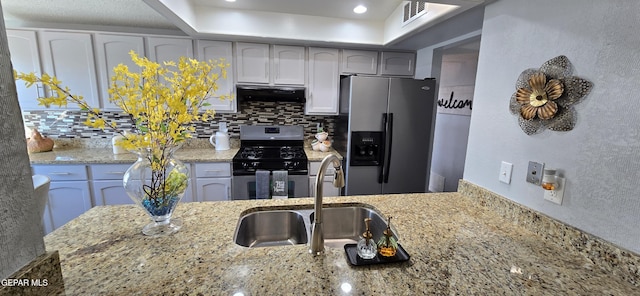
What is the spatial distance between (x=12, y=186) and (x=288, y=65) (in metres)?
2.45

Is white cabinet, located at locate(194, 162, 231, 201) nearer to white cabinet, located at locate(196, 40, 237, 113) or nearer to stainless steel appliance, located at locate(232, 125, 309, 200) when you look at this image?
stainless steel appliance, located at locate(232, 125, 309, 200)

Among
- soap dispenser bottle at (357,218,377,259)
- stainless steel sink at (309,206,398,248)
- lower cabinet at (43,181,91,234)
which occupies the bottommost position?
lower cabinet at (43,181,91,234)

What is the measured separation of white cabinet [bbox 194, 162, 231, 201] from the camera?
2.58m

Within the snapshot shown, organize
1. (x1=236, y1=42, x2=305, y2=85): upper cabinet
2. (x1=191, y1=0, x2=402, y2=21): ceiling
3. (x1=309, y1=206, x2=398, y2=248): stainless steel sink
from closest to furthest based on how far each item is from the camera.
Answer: (x1=309, y1=206, x2=398, y2=248): stainless steel sink, (x1=191, y1=0, x2=402, y2=21): ceiling, (x1=236, y1=42, x2=305, y2=85): upper cabinet

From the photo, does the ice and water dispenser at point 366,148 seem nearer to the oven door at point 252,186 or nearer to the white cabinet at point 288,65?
the oven door at point 252,186

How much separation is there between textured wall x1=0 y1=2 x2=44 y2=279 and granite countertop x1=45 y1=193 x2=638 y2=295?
8.2 inches

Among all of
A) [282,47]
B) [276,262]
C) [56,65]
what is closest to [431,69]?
[282,47]

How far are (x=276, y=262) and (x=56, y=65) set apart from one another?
121 inches

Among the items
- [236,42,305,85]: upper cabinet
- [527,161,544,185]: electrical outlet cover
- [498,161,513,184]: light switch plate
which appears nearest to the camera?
[527,161,544,185]: electrical outlet cover

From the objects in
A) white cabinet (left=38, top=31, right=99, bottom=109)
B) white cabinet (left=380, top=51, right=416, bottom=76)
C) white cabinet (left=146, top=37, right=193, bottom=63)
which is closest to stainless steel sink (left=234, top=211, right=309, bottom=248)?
white cabinet (left=146, top=37, right=193, bottom=63)

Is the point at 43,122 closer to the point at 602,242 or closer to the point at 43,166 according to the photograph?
the point at 43,166

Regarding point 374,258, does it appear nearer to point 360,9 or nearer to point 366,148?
point 366,148

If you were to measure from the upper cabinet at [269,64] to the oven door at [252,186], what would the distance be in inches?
40.6

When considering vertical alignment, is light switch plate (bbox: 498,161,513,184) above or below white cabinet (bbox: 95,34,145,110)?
below
